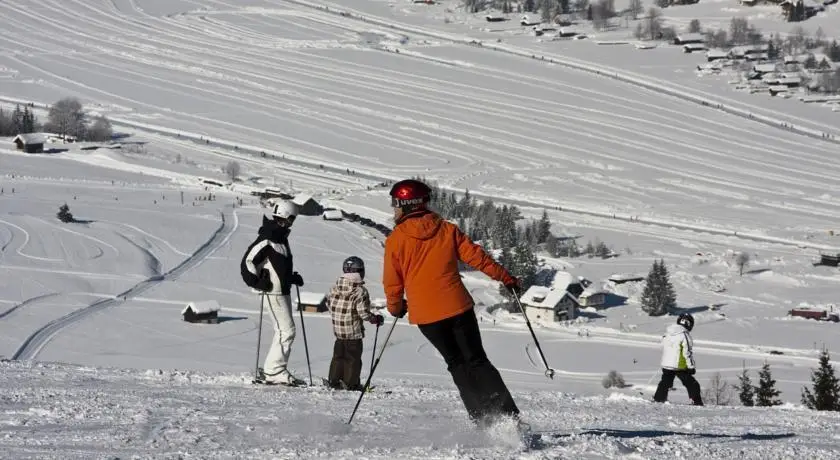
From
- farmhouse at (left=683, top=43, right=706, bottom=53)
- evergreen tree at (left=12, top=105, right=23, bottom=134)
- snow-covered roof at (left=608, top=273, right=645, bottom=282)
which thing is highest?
farmhouse at (left=683, top=43, right=706, bottom=53)

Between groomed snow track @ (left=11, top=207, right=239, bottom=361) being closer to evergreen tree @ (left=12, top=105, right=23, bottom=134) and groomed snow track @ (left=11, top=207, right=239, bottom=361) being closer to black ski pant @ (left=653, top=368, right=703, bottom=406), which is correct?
black ski pant @ (left=653, top=368, right=703, bottom=406)

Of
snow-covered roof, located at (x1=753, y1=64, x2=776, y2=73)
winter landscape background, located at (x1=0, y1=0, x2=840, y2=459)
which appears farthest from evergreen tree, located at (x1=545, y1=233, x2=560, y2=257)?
snow-covered roof, located at (x1=753, y1=64, x2=776, y2=73)

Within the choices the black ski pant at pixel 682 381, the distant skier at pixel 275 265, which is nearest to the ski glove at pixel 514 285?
the distant skier at pixel 275 265

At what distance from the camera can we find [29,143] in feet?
212

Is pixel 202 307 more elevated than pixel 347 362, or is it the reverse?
pixel 347 362

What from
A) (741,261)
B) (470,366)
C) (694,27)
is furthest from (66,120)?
(470,366)

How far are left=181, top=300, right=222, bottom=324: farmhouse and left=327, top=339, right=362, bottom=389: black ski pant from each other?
23.3 m

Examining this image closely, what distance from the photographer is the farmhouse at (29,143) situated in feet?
211

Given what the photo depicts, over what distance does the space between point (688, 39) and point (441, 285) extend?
99.0 meters

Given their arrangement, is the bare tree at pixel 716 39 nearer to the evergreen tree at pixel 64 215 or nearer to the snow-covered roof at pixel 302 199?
the snow-covered roof at pixel 302 199

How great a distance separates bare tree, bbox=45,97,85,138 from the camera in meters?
71.7

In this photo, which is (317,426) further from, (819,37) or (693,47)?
(819,37)

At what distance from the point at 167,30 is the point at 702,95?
51249mm

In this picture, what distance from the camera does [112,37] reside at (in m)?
103
